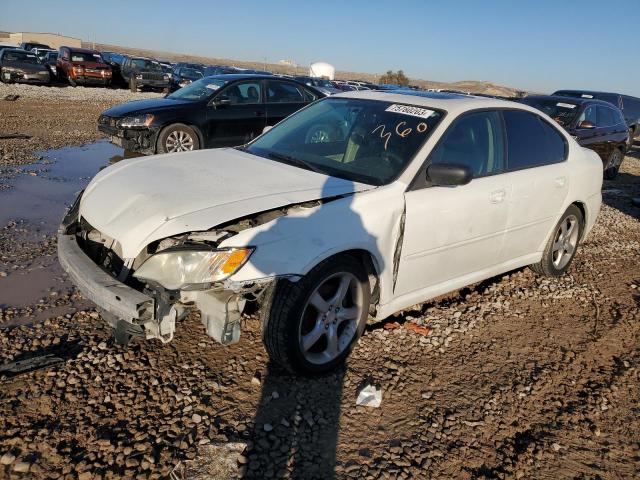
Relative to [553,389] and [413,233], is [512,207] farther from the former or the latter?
[553,389]

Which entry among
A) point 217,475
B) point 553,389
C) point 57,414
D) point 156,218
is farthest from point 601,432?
point 57,414

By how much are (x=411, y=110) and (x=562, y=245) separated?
240cm

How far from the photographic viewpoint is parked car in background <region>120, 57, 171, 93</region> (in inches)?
1018

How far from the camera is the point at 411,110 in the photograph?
12.9 ft

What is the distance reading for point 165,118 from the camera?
8.88 m

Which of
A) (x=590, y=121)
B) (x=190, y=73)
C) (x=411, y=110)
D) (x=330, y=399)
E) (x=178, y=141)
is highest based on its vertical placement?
(x=190, y=73)

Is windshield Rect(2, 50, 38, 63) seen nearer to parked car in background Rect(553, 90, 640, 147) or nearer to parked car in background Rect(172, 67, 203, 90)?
parked car in background Rect(172, 67, 203, 90)

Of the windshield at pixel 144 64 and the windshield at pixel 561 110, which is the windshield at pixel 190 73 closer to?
the windshield at pixel 144 64

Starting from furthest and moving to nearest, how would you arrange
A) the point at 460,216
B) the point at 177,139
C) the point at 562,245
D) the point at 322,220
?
1. the point at 177,139
2. the point at 562,245
3. the point at 460,216
4. the point at 322,220

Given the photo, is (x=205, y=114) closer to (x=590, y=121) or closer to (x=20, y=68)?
(x=590, y=121)

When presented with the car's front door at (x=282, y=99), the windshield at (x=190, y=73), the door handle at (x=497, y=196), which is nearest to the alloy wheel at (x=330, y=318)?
the door handle at (x=497, y=196)

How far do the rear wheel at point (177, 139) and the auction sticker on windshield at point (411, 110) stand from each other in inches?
227

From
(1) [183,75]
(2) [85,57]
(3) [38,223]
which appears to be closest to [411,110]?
(3) [38,223]

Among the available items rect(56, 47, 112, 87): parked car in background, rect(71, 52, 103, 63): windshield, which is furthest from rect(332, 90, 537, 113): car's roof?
rect(71, 52, 103, 63): windshield
